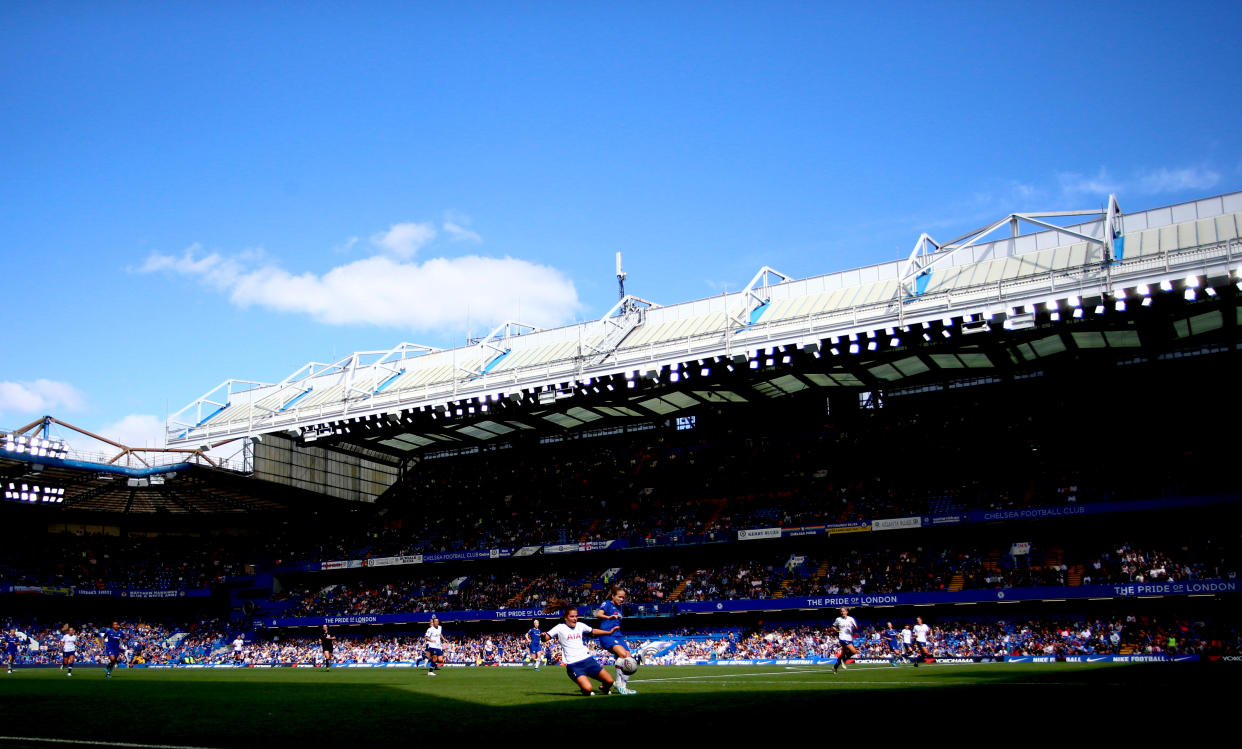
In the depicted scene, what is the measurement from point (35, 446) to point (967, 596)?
47596mm

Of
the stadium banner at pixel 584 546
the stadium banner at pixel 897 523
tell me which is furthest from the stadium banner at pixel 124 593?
the stadium banner at pixel 897 523

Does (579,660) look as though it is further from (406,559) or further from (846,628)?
(406,559)

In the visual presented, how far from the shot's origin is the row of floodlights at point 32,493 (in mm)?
57706

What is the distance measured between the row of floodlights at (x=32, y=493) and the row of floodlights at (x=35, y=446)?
217 inches

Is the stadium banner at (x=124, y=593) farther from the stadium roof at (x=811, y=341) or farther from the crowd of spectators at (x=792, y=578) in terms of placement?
the stadium roof at (x=811, y=341)

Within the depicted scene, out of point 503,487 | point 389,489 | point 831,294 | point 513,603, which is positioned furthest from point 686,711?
point 389,489

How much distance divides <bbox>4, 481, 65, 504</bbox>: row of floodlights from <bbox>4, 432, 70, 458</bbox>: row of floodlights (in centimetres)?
551

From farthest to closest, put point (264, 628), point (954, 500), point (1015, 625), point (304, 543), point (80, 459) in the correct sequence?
point (304, 543) → point (264, 628) → point (80, 459) → point (954, 500) → point (1015, 625)

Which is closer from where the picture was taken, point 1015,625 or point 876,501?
point 1015,625

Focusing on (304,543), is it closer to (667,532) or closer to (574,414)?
(574,414)

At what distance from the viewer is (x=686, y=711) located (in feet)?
42.1

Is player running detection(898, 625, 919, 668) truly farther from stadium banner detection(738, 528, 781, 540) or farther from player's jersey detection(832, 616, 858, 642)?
stadium banner detection(738, 528, 781, 540)

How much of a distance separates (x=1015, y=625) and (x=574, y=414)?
26.2m

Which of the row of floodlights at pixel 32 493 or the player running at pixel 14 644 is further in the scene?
the row of floodlights at pixel 32 493
